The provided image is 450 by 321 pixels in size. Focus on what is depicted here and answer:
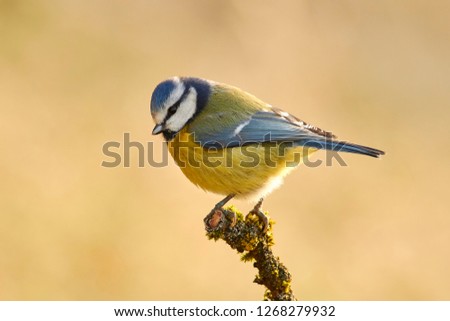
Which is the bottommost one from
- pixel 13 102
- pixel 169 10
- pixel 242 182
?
pixel 242 182

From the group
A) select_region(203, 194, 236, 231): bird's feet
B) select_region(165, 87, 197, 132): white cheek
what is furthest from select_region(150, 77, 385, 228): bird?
select_region(203, 194, 236, 231): bird's feet

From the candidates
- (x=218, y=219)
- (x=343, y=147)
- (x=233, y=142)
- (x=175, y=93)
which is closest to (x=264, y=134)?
(x=233, y=142)

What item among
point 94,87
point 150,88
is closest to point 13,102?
point 94,87

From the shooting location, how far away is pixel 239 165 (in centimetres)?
380

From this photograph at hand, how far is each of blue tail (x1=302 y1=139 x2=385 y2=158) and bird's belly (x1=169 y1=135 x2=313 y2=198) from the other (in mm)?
100

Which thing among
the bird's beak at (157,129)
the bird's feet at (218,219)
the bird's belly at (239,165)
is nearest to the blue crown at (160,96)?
the bird's beak at (157,129)

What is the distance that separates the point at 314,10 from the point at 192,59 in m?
1.40

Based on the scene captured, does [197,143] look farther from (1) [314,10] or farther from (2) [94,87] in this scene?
(1) [314,10]

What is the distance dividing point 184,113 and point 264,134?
504mm

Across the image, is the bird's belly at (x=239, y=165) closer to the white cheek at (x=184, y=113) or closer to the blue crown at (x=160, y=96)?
the white cheek at (x=184, y=113)

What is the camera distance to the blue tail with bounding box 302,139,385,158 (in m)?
3.62

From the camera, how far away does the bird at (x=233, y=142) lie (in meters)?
3.80

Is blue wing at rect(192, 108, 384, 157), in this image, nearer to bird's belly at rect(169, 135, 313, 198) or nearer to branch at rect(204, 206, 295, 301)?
bird's belly at rect(169, 135, 313, 198)

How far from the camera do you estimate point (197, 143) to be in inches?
153
